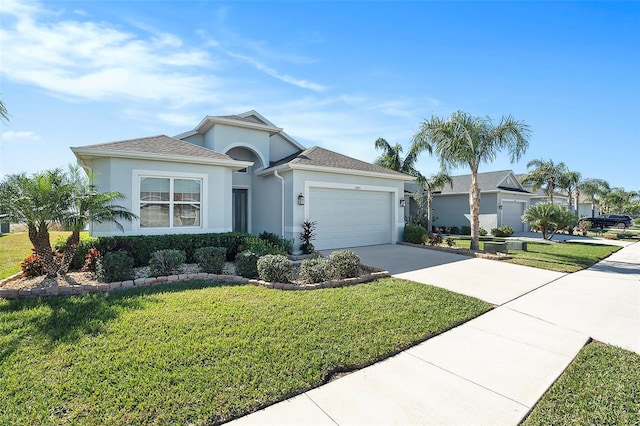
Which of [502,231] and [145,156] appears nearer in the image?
[145,156]

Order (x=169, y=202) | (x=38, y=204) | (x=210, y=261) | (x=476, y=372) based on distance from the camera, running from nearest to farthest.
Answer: (x=476, y=372) < (x=38, y=204) < (x=210, y=261) < (x=169, y=202)

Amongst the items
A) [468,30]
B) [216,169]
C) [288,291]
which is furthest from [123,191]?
[468,30]

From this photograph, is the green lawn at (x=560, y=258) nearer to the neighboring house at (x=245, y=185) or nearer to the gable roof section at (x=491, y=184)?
the neighboring house at (x=245, y=185)

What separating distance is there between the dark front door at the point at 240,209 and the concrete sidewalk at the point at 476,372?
12093mm

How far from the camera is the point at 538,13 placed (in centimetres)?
961

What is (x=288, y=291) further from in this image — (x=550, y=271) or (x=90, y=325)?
(x=550, y=271)

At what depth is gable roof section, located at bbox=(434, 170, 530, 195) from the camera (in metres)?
23.7

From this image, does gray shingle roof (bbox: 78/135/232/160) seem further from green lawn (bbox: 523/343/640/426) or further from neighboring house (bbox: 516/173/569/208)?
neighboring house (bbox: 516/173/569/208)

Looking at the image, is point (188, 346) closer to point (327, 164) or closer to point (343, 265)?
point (343, 265)

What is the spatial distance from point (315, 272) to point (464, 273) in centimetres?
482

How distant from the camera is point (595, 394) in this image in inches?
127

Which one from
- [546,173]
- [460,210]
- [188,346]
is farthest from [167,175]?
[546,173]

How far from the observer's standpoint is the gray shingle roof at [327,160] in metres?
12.5

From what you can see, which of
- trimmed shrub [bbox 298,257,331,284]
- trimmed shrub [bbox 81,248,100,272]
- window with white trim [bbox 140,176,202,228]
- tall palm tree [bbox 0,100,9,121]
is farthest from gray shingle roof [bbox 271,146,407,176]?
tall palm tree [bbox 0,100,9,121]
